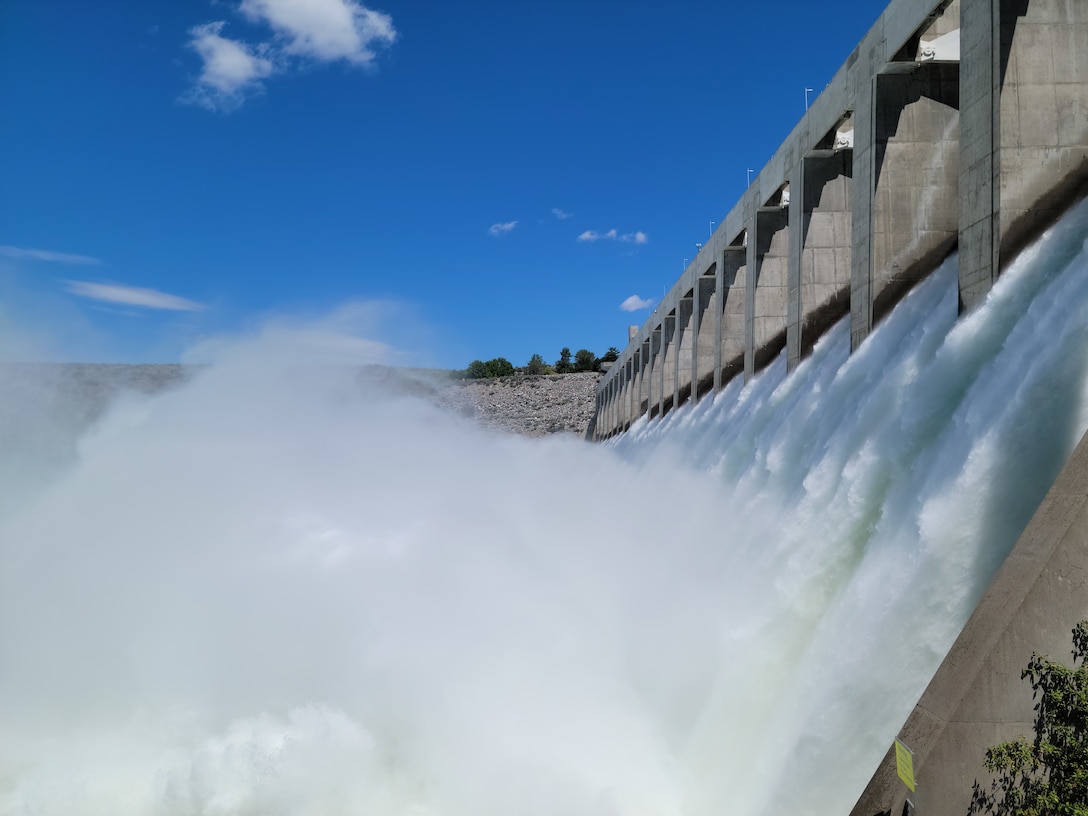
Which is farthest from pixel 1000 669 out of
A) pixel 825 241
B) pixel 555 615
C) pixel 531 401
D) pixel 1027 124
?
pixel 531 401

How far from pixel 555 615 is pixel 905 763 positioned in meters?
6.07

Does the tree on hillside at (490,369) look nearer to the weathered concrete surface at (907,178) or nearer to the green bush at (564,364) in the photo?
the green bush at (564,364)

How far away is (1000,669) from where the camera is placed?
5762 millimetres

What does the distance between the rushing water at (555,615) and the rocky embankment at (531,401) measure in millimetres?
67848

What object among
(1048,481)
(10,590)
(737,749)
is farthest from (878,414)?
(10,590)

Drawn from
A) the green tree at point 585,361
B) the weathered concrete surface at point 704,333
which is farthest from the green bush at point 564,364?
the weathered concrete surface at point 704,333

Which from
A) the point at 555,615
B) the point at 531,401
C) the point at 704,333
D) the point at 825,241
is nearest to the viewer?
the point at 555,615

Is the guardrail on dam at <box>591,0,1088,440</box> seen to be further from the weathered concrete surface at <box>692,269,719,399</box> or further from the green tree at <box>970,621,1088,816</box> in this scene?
the green tree at <box>970,621,1088,816</box>

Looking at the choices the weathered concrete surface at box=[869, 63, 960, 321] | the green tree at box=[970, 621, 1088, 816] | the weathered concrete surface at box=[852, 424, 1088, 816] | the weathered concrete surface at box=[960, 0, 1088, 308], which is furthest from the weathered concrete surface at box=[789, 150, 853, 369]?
the green tree at box=[970, 621, 1088, 816]

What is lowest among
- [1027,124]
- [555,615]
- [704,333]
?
[555,615]

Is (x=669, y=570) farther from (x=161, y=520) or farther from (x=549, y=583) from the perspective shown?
(x=161, y=520)

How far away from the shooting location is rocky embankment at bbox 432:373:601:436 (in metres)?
86.6

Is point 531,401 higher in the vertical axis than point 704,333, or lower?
higher

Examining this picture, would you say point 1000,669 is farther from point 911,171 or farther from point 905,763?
point 911,171
